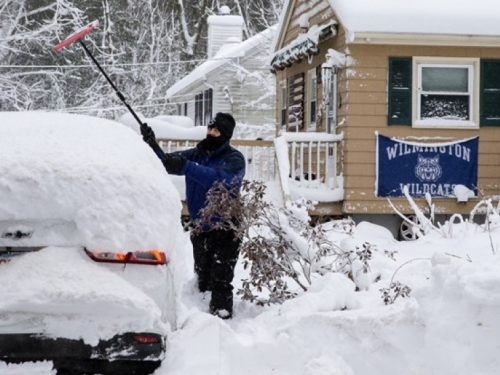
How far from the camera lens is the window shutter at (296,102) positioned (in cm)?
1769

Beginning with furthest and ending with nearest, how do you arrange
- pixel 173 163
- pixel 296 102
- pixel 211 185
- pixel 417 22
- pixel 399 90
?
pixel 296 102 → pixel 399 90 → pixel 417 22 → pixel 211 185 → pixel 173 163

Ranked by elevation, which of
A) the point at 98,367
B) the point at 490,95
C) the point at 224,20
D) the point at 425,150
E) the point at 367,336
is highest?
the point at 224,20

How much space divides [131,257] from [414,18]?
1043cm

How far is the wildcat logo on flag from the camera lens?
14.0m

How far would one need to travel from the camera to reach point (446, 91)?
1420 centimetres

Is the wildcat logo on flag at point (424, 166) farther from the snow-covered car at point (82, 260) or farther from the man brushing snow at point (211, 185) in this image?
the snow-covered car at point (82, 260)

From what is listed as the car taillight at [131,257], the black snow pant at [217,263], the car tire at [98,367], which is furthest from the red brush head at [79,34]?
the car tire at [98,367]

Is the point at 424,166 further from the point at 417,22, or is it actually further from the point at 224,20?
the point at 224,20

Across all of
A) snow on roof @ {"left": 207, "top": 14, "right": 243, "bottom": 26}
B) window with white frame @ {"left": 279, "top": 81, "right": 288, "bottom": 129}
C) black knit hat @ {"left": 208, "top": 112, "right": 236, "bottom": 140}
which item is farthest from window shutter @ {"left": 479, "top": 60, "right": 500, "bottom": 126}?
snow on roof @ {"left": 207, "top": 14, "right": 243, "bottom": 26}

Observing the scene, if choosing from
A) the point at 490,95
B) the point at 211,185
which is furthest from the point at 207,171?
the point at 490,95

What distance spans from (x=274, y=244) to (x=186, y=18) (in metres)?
38.5

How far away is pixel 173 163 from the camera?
21.1 feet

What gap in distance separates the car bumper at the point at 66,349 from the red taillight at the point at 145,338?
0.01m

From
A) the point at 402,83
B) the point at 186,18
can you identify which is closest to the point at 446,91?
the point at 402,83
